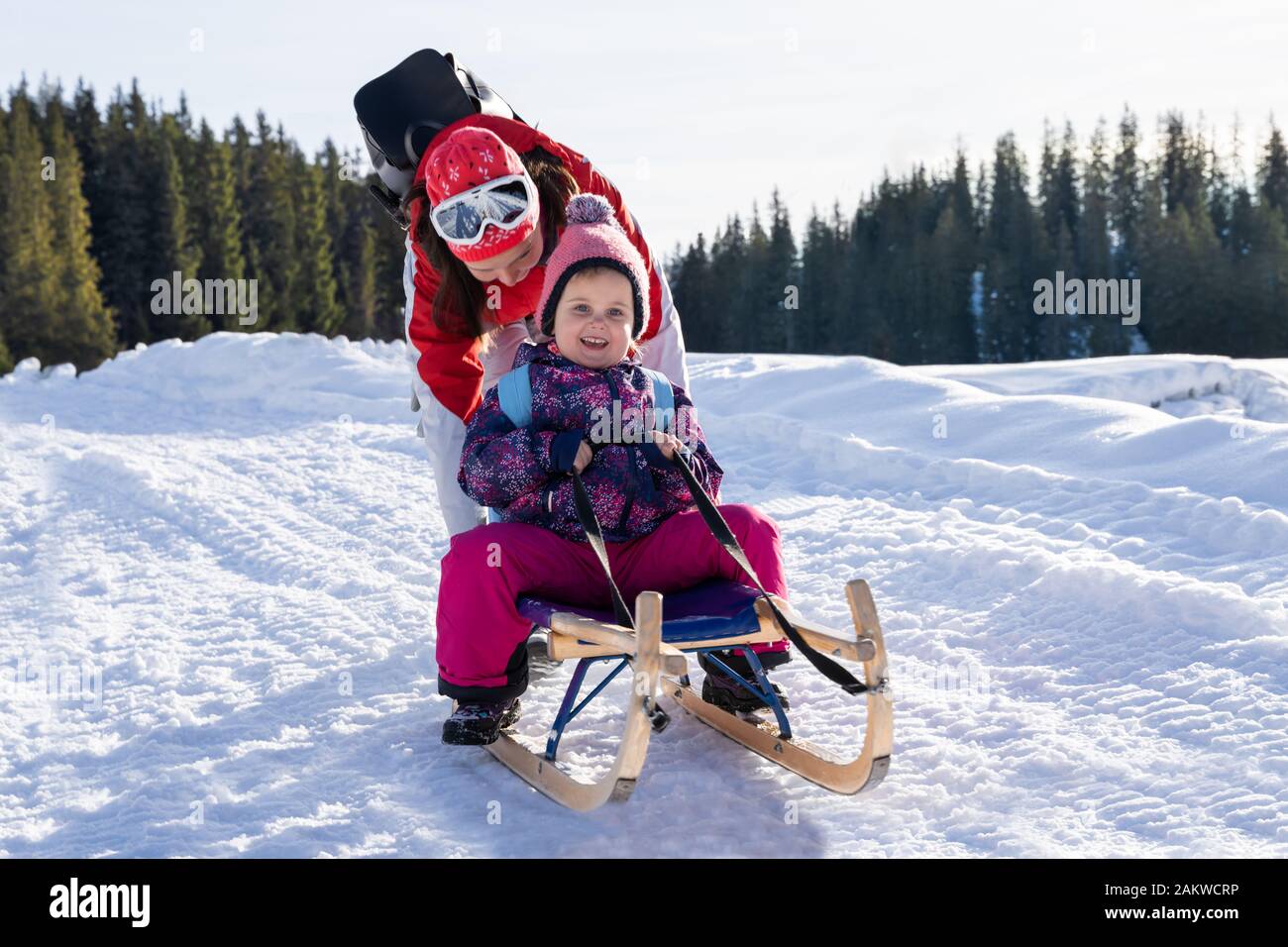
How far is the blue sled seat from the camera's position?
237 cm

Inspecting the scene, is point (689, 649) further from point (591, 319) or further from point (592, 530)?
point (591, 319)

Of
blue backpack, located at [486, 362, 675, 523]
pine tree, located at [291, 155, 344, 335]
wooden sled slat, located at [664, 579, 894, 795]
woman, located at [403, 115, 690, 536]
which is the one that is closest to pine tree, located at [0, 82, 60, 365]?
pine tree, located at [291, 155, 344, 335]

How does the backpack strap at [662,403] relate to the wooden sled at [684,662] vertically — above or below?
above

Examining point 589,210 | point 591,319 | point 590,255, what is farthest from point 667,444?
point 589,210

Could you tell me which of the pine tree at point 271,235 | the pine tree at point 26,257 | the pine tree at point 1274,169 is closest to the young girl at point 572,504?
the pine tree at point 26,257

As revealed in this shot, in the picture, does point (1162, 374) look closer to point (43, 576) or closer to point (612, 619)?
point (612, 619)

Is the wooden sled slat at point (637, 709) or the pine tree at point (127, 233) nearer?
the wooden sled slat at point (637, 709)

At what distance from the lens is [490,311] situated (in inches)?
129

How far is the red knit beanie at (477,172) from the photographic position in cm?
298

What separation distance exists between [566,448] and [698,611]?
48 centimetres

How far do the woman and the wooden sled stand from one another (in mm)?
869

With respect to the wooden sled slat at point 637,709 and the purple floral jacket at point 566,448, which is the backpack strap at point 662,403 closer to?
the purple floral jacket at point 566,448

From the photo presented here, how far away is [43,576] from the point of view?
14.5ft
